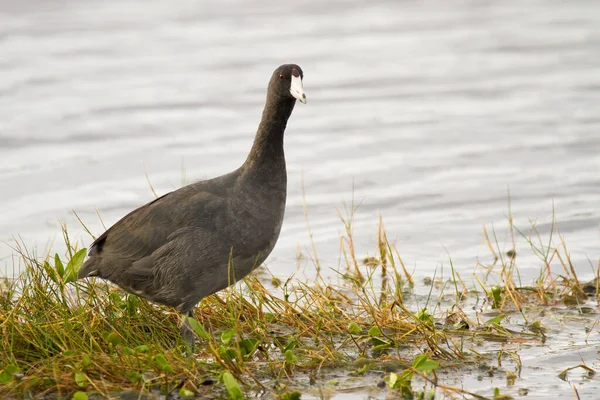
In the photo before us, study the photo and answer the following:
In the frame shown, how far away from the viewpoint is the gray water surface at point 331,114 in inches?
359

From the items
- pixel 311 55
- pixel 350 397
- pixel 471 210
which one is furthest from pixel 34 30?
pixel 350 397

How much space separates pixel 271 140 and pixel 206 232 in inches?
28.2

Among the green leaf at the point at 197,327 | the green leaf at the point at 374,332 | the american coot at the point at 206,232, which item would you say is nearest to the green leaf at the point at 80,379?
the green leaf at the point at 197,327

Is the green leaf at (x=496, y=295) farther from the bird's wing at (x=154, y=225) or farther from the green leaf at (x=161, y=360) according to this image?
the green leaf at (x=161, y=360)

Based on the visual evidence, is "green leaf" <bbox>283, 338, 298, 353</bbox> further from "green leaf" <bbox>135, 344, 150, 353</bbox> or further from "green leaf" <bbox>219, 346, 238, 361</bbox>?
"green leaf" <bbox>135, 344, 150, 353</bbox>

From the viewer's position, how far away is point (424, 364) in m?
5.14

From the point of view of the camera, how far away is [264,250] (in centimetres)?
585

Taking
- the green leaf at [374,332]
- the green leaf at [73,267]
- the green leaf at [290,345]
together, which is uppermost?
the green leaf at [73,267]

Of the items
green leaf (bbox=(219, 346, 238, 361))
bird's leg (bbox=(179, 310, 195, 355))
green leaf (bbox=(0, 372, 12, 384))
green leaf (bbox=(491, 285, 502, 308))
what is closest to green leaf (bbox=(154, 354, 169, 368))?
green leaf (bbox=(219, 346, 238, 361))

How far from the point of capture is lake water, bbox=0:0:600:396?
29.7 feet

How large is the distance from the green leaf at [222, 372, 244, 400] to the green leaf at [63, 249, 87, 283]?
4.66 ft

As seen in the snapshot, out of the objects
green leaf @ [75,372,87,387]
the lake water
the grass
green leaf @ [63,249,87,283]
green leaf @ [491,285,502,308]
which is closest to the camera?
green leaf @ [75,372,87,387]

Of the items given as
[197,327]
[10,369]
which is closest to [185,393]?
[197,327]

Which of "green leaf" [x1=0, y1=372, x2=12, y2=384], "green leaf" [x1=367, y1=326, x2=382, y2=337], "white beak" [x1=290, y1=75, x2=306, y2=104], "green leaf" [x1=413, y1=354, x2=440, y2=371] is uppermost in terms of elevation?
"white beak" [x1=290, y1=75, x2=306, y2=104]
